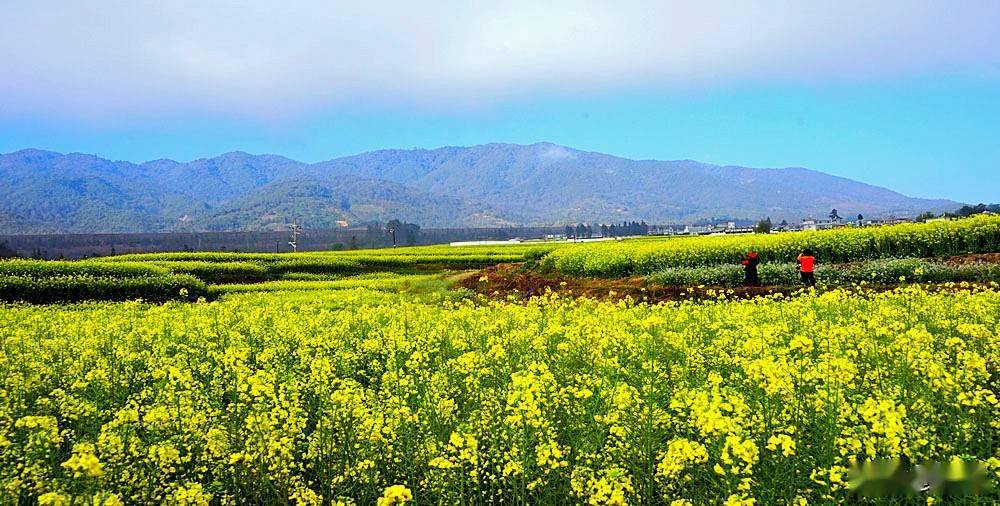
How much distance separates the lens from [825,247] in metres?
21.6

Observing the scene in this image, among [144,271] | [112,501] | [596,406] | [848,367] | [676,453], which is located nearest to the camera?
[112,501]

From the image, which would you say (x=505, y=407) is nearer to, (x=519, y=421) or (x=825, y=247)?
(x=519, y=421)

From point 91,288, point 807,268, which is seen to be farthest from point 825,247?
point 91,288

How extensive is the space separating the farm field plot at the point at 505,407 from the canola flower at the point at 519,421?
0.11ft

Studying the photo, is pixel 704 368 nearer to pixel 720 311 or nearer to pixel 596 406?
pixel 596 406

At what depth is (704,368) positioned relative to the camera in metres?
7.05

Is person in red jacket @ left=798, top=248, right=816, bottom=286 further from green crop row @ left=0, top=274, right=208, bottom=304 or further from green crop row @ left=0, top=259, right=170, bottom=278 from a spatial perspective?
green crop row @ left=0, top=259, right=170, bottom=278

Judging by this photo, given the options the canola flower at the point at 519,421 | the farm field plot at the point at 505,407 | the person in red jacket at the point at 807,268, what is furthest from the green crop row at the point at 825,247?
the canola flower at the point at 519,421

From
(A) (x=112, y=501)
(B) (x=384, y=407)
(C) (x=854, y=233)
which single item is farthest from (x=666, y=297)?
(A) (x=112, y=501)

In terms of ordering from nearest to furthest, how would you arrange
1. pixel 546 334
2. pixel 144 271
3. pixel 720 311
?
pixel 546 334 < pixel 720 311 < pixel 144 271

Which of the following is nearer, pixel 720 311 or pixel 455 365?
pixel 455 365

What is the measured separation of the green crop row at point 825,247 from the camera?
2064cm

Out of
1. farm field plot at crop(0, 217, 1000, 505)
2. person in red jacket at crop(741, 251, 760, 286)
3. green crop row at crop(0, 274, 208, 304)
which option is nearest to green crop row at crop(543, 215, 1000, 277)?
person in red jacket at crop(741, 251, 760, 286)

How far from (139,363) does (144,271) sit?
20.2 m
